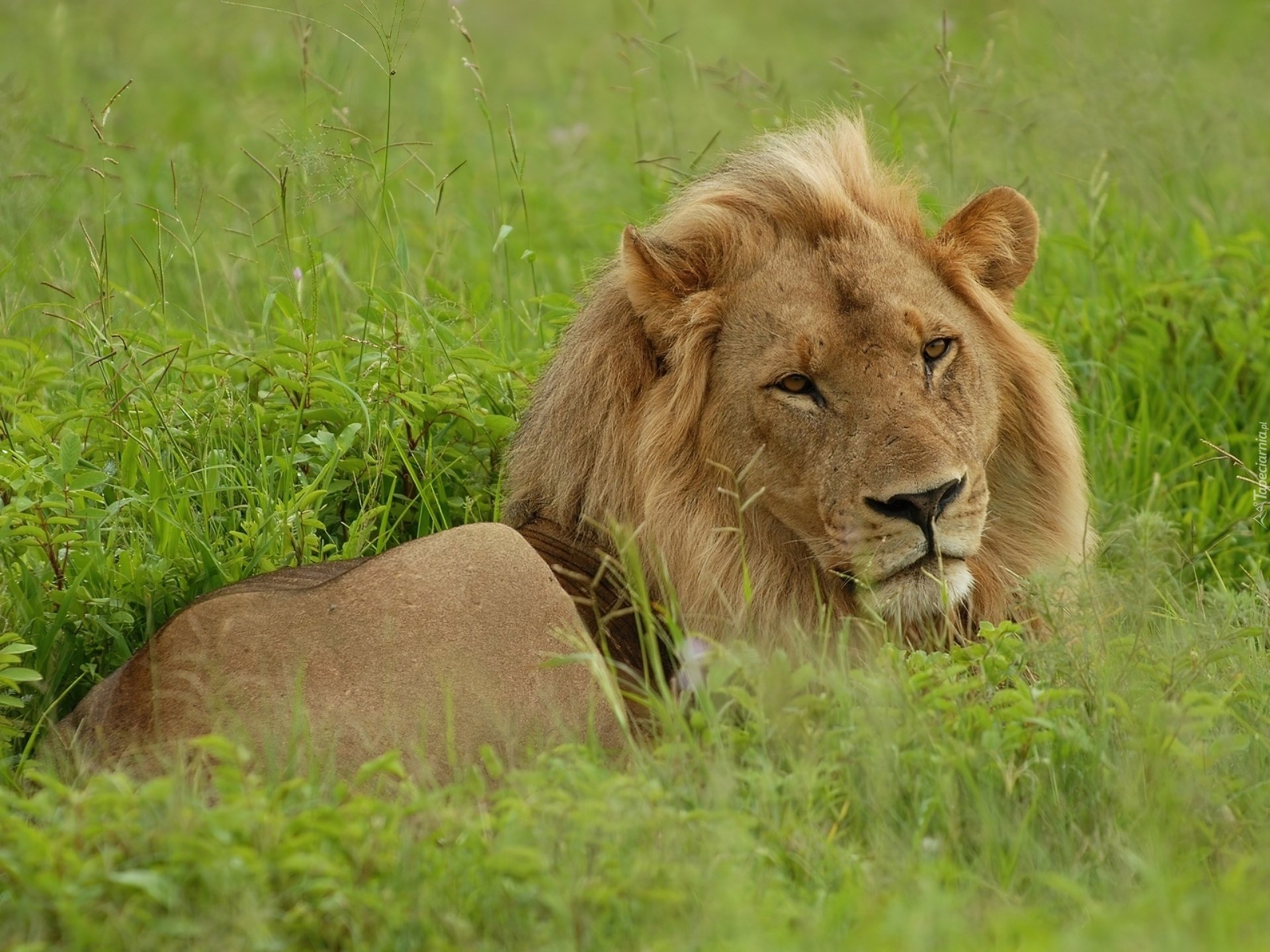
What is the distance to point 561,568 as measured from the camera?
3.52m

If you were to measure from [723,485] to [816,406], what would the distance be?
317 millimetres

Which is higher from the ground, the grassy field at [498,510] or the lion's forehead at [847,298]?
the lion's forehead at [847,298]

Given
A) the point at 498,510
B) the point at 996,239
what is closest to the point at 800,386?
the point at 996,239

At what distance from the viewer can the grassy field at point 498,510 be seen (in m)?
2.38

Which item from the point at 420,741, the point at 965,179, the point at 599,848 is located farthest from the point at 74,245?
the point at 599,848

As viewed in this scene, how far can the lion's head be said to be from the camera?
11.1 feet

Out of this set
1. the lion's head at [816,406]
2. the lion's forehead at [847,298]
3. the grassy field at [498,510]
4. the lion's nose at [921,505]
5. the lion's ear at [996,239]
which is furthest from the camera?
the lion's ear at [996,239]

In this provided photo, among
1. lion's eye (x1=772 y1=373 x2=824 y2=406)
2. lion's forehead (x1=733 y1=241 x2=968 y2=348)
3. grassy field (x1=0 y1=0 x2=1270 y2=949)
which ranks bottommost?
grassy field (x1=0 y1=0 x2=1270 y2=949)

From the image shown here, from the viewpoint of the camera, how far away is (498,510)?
169 inches

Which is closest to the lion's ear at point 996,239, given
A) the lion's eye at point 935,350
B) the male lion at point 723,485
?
Answer: the male lion at point 723,485

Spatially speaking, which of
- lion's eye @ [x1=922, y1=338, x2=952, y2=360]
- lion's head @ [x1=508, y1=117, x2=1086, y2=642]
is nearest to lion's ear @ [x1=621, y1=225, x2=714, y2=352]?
lion's head @ [x1=508, y1=117, x2=1086, y2=642]

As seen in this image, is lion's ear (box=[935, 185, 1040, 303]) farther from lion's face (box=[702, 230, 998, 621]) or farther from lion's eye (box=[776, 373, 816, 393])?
lion's eye (box=[776, 373, 816, 393])

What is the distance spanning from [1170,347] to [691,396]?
103 inches

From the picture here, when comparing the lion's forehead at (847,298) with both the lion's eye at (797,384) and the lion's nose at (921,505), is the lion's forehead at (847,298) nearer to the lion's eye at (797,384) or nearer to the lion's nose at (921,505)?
the lion's eye at (797,384)
